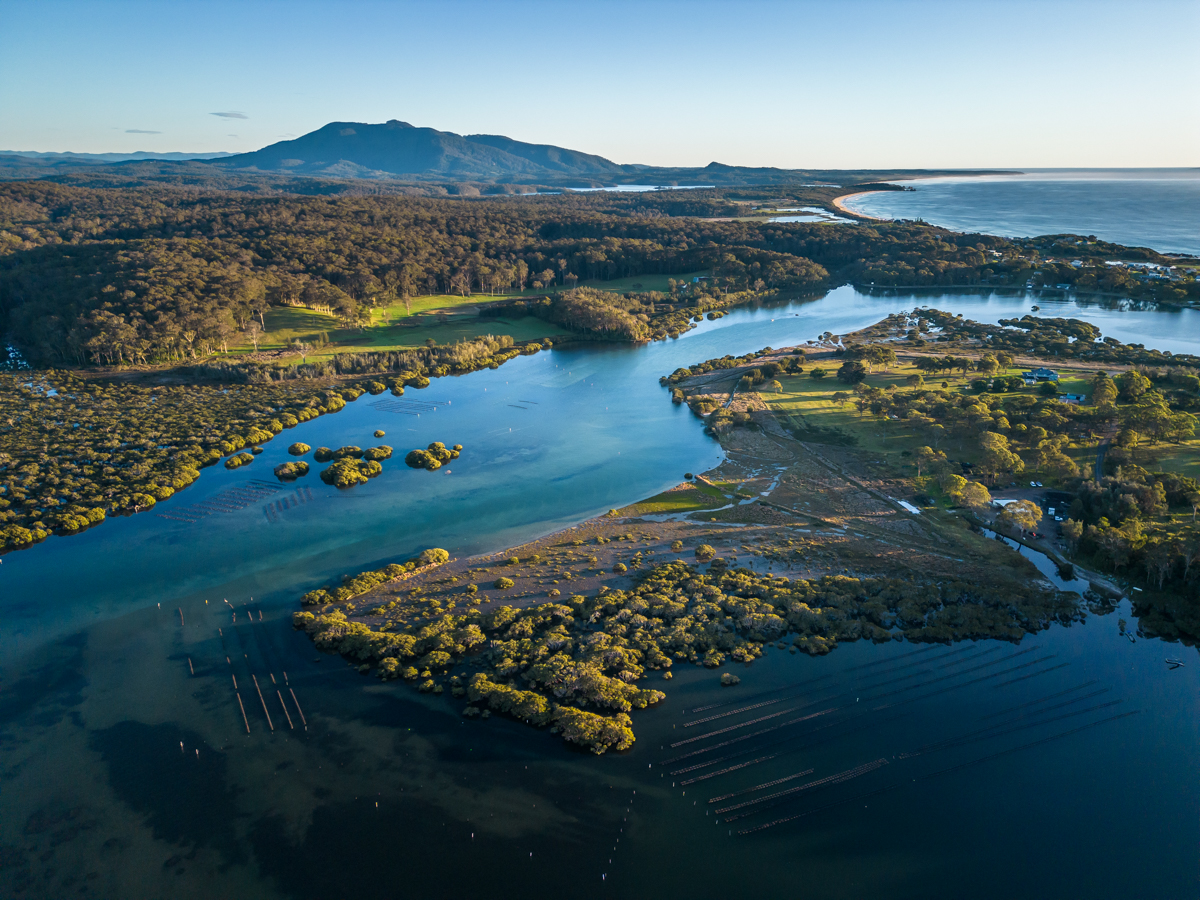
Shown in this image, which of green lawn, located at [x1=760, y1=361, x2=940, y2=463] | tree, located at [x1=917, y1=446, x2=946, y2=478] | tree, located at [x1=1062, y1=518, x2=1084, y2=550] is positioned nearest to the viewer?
tree, located at [x1=1062, y1=518, x2=1084, y2=550]

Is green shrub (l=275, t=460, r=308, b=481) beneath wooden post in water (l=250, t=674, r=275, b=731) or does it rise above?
above

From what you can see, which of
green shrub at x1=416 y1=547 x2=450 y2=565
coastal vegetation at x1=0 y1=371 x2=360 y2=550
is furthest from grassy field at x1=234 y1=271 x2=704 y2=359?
green shrub at x1=416 y1=547 x2=450 y2=565

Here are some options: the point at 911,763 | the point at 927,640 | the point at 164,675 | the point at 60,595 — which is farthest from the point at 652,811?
the point at 60,595

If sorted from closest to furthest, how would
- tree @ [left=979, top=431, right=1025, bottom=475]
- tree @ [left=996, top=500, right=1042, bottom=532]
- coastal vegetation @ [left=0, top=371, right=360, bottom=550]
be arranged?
tree @ [left=996, top=500, right=1042, bottom=532], tree @ [left=979, top=431, right=1025, bottom=475], coastal vegetation @ [left=0, top=371, right=360, bottom=550]

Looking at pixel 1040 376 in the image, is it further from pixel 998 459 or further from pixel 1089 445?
pixel 998 459

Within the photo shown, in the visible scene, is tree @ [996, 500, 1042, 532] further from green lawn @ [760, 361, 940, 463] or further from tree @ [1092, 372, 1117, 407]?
tree @ [1092, 372, 1117, 407]

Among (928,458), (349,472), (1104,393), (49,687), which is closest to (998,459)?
(928,458)
